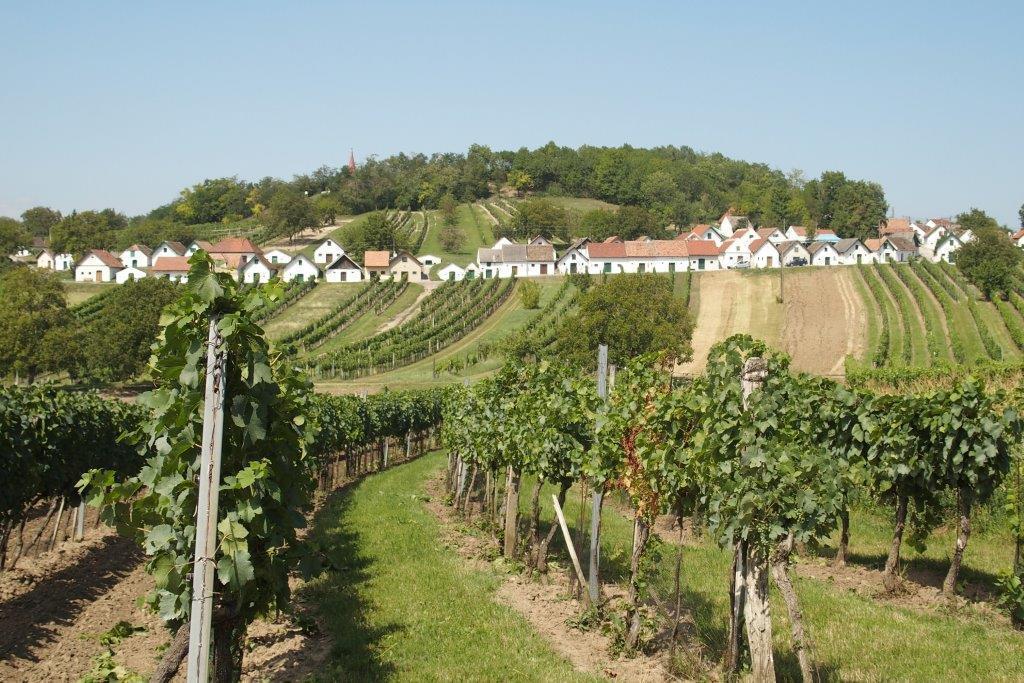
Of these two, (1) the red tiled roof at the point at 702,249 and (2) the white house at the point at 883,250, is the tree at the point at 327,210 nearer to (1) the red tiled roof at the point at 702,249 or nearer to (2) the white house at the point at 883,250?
(1) the red tiled roof at the point at 702,249

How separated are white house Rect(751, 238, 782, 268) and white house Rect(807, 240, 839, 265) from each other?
473 cm

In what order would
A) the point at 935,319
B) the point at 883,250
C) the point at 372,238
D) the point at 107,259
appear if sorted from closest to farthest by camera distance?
the point at 935,319, the point at 107,259, the point at 883,250, the point at 372,238

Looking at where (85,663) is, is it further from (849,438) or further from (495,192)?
(495,192)

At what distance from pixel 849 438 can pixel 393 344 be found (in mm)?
64154

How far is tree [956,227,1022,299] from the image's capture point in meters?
74.0

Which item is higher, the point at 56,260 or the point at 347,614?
the point at 56,260

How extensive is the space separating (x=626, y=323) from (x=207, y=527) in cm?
4942

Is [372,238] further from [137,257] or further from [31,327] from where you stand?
[31,327]

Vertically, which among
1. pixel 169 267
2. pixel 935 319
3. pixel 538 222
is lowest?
pixel 935 319

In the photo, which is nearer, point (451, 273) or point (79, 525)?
point (79, 525)

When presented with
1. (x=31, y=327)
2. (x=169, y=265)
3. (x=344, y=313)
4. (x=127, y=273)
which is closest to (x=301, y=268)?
(x=169, y=265)

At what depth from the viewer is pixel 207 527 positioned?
6820 millimetres

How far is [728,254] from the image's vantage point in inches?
4815

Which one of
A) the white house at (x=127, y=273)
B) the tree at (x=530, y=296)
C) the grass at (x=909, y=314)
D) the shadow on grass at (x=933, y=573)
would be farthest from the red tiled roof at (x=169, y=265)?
the shadow on grass at (x=933, y=573)
